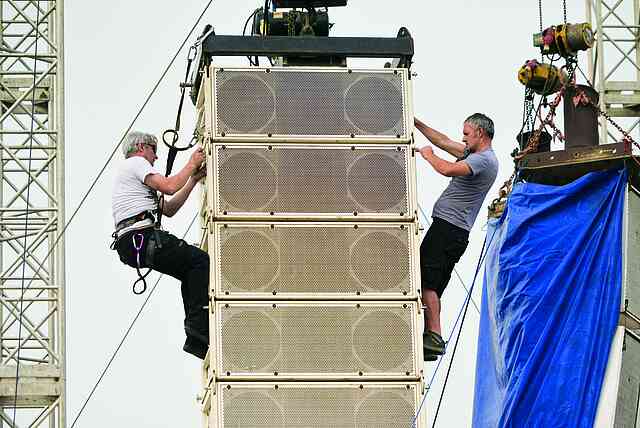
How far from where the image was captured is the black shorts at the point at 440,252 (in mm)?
18109

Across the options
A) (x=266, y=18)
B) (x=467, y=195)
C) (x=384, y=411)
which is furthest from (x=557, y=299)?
(x=266, y=18)

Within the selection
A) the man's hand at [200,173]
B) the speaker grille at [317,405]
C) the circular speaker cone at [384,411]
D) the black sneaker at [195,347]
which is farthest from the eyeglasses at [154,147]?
the circular speaker cone at [384,411]

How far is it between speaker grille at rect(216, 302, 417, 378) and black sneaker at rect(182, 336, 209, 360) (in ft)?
1.94

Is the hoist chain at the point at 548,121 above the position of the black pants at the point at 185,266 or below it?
above

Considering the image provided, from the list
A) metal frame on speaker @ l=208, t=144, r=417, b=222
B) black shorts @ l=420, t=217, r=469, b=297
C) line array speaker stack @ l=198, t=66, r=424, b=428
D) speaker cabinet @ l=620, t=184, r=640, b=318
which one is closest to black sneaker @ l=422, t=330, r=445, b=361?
black shorts @ l=420, t=217, r=469, b=297

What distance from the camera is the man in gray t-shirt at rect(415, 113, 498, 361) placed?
17984 millimetres

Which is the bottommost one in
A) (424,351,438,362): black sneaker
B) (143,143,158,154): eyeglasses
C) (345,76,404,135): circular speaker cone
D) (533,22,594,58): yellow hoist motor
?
(424,351,438,362): black sneaker

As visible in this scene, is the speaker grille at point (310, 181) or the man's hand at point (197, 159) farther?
the man's hand at point (197, 159)

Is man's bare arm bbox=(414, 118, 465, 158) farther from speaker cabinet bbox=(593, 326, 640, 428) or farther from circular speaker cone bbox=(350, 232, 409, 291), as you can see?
speaker cabinet bbox=(593, 326, 640, 428)

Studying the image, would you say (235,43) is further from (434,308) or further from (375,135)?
(434,308)

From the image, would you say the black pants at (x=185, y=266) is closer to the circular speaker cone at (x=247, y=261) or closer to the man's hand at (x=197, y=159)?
the circular speaker cone at (x=247, y=261)

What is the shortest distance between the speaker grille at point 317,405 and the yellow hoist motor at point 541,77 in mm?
2279

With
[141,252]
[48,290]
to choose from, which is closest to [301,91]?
[141,252]

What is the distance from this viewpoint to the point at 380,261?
17.3 metres
